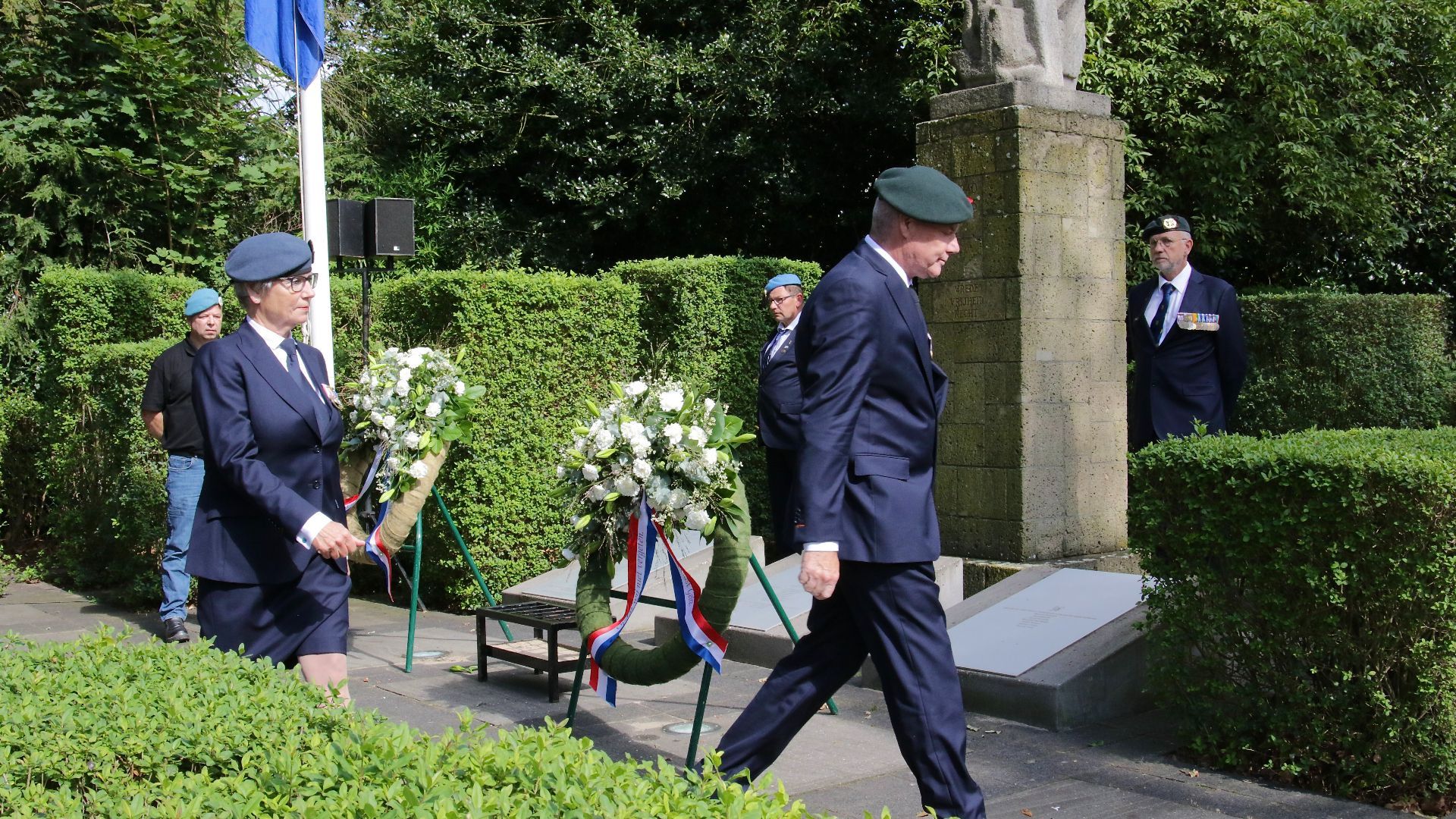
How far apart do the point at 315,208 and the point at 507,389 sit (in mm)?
1734

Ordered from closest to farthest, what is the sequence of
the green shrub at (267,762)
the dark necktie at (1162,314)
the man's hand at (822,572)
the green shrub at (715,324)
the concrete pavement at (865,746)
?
the green shrub at (267,762) < the man's hand at (822,572) < the concrete pavement at (865,746) < the dark necktie at (1162,314) < the green shrub at (715,324)

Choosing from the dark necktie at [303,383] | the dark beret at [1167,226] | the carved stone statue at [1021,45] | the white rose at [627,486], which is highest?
the carved stone statue at [1021,45]

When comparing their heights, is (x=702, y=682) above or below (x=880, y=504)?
below

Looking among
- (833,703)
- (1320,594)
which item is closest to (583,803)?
(1320,594)

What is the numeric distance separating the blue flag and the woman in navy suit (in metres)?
4.84

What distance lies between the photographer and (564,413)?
9.24m

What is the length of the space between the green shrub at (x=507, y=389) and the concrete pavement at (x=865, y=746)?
3.81 feet

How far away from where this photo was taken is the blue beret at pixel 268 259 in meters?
4.30

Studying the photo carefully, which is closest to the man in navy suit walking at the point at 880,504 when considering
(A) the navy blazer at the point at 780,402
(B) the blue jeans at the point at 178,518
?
(A) the navy blazer at the point at 780,402

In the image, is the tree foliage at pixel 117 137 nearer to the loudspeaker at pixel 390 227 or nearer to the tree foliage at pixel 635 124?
the tree foliage at pixel 635 124

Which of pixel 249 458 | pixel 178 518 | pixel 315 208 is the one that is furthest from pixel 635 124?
pixel 249 458

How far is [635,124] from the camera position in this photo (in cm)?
1625

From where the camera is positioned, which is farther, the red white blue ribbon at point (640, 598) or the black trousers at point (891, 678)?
the red white blue ribbon at point (640, 598)

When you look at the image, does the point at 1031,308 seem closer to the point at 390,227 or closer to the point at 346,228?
the point at 390,227
